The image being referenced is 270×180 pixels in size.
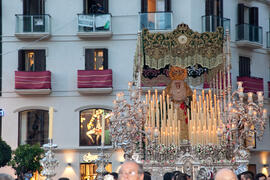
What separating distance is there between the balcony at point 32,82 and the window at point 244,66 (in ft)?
28.7

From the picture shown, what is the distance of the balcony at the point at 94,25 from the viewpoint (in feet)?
92.0

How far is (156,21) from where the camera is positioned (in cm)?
2781

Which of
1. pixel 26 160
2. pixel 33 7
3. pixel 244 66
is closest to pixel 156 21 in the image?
pixel 244 66

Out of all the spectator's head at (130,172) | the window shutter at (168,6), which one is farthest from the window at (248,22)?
the spectator's head at (130,172)

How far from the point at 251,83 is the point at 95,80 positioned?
278 inches

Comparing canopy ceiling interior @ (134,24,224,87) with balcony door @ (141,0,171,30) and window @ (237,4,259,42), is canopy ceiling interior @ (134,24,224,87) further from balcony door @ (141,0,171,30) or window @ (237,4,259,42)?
window @ (237,4,259,42)

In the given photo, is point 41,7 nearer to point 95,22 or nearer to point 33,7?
point 33,7

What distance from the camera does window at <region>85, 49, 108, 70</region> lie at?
93.9 feet

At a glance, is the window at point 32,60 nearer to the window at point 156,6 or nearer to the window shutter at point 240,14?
the window at point 156,6

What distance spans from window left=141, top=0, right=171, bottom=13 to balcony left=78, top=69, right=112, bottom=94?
3.29 m

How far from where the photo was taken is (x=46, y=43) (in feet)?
94.2

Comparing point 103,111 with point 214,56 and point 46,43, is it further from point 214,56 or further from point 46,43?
point 214,56

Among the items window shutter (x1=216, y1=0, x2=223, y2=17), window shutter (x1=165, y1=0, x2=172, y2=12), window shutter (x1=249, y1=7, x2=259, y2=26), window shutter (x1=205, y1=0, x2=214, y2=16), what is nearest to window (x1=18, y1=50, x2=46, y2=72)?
window shutter (x1=165, y1=0, x2=172, y2=12)

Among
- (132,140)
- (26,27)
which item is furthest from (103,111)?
(132,140)
